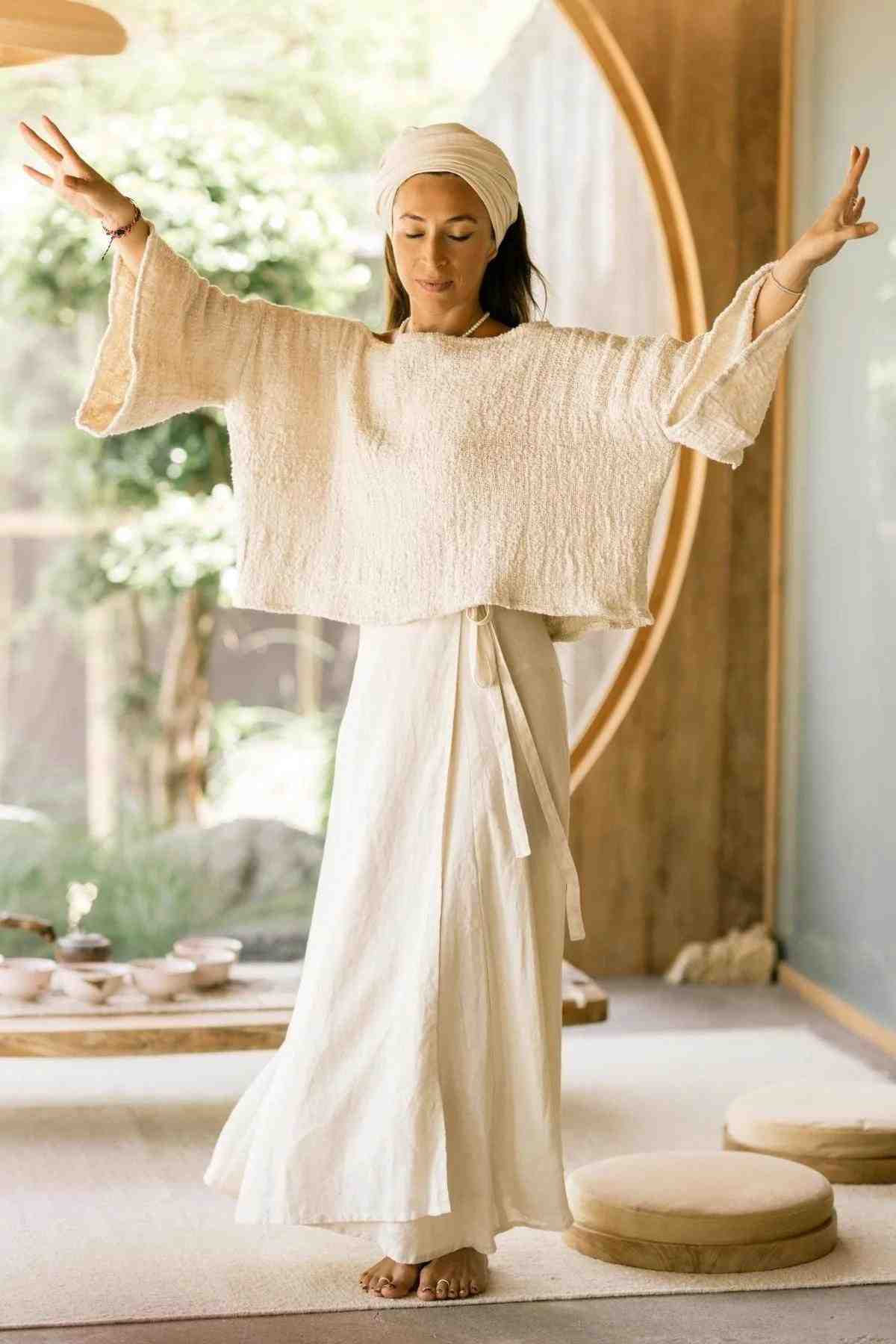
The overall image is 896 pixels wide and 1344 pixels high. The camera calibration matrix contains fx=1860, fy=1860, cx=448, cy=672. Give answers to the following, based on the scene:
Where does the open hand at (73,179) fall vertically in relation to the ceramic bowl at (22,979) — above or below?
above

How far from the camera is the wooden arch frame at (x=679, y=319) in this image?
14.5 feet

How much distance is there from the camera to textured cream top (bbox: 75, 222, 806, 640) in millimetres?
2406

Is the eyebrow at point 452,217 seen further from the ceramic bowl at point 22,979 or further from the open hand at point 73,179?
the ceramic bowl at point 22,979

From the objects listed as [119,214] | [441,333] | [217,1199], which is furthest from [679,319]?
[217,1199]

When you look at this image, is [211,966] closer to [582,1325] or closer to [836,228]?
[582,1325]

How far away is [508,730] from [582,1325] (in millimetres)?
770

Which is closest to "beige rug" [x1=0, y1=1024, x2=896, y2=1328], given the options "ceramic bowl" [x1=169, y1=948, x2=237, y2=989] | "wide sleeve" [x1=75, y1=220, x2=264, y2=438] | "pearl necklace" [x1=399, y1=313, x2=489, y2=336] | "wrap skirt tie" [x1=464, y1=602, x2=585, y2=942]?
"ceramic bowl" [x1=169, y1=948, x2=237, y2=989]

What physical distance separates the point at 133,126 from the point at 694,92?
164 centimetres

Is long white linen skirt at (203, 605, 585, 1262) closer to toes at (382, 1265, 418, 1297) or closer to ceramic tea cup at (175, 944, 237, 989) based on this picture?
toes at (382, 1265, 418, 1297)

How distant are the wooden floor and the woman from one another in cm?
9

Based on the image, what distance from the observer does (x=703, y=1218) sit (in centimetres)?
254

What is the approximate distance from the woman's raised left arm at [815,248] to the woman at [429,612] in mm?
128

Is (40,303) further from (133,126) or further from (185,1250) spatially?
(185,1250)

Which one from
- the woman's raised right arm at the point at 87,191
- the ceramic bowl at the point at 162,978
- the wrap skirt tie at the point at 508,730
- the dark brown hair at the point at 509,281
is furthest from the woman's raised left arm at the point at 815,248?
the ceramic bowl at the point at 162,978
